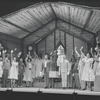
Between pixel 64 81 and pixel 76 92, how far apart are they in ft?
3.90

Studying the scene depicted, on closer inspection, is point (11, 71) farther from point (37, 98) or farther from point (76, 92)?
point (76, 92)

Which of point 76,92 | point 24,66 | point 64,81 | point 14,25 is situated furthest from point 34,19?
point 76,92

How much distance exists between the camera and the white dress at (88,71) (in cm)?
1104

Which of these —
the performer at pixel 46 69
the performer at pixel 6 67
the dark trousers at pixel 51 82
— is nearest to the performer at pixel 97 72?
the dark trousers at pixel 51 82

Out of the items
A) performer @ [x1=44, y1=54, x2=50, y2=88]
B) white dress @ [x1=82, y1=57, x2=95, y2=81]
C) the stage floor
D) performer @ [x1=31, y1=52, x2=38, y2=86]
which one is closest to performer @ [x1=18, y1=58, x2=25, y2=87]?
performer @ [x1=31, y1=52, x2=38, y2=86]

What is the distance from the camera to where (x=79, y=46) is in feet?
36.9

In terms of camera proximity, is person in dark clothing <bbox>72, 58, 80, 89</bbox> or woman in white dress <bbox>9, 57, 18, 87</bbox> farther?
woman in white dress <bbox>9, 57, 18, 87</bbox>

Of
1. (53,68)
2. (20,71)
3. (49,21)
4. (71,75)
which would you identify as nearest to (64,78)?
(71,75)

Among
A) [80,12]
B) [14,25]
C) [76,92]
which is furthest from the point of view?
[14,25]

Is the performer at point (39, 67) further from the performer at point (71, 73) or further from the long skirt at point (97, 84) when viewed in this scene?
the long skirt at point (97, 84)

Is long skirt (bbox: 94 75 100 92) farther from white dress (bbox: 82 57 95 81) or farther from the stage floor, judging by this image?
the stage floor

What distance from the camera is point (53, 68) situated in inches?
467

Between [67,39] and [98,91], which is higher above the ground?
[67,39]

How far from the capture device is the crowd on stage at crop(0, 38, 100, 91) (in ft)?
36.4
